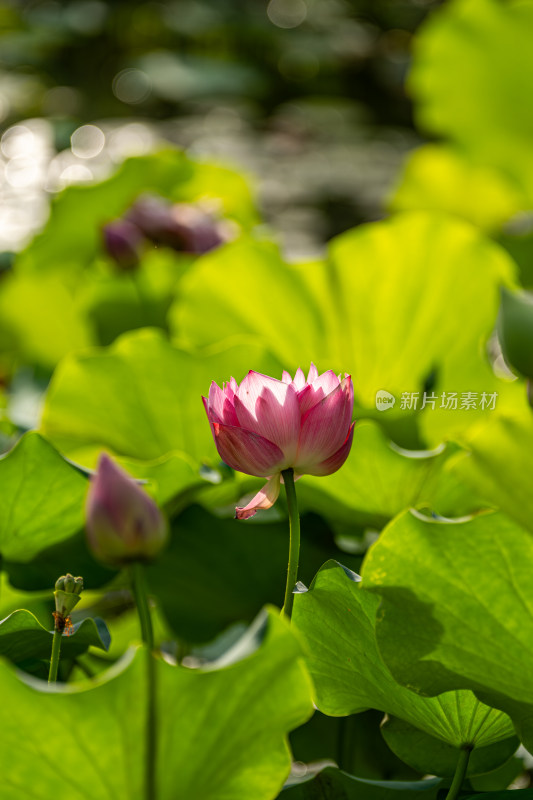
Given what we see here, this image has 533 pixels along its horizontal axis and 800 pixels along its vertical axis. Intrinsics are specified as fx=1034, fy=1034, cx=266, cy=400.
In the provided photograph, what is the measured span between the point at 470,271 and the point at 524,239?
208mm

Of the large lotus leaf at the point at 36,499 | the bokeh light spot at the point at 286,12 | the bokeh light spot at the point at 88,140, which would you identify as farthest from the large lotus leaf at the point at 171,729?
the bokeh light spot at the point at 286,12

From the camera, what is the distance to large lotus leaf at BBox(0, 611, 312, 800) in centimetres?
28

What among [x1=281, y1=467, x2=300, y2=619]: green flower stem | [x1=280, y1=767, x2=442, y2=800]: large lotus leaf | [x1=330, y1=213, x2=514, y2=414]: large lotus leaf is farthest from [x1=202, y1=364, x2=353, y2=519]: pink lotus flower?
[x1=330, y1=213, x2=514, y2=414]: large lotus leaf

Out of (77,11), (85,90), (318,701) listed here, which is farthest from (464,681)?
(77,11)

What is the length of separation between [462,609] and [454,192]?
72 cm

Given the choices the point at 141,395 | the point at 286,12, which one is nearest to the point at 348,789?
the point at 141,395

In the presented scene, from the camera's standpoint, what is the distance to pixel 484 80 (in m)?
1.07

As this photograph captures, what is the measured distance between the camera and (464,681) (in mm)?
343

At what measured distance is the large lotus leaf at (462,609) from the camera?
341mm

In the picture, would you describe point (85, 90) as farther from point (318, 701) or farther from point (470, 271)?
point (318, 701)

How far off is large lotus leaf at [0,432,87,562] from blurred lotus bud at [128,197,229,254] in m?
0.37

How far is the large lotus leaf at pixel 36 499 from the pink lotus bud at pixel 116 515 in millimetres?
123

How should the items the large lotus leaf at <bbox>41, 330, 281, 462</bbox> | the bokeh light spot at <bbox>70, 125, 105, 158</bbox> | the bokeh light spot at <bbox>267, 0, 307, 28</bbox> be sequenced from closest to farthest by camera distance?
the large lotus leaf at <bbox>41, 330, 281, 462</bbox> < the bokeh light spot at <bbox>70, 125, 105, 158</bbox> < the bokeh light spot at <bbox>267, 0, 307, 28</bbox>

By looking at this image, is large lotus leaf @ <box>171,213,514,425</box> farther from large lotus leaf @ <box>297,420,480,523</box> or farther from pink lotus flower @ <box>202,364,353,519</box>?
pink lotus flower @ <box>202,364,353,519</box>
